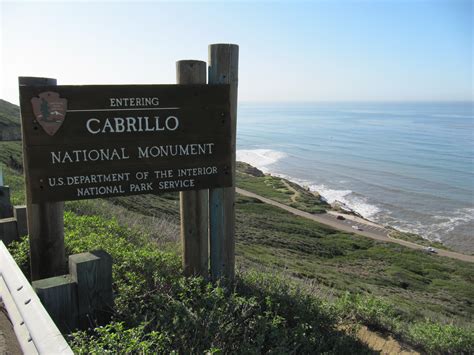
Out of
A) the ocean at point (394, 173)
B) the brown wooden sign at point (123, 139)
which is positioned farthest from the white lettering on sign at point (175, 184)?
the ocean at point (394, 173)

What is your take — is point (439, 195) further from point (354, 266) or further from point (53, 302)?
point (53, 302)

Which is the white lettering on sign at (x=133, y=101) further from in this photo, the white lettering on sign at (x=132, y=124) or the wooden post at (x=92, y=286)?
the wooden post at (x=92, y=286)

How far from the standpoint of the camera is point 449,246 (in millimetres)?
37500

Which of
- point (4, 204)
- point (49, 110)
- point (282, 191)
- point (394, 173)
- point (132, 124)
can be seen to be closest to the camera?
point (49, 110)

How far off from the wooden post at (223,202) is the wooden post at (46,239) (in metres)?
1.32

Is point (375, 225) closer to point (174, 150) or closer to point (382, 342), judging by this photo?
point (382, 342)

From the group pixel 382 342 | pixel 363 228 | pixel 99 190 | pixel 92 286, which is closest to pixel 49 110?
pixel 99 190

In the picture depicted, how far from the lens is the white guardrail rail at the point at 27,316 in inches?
68.8

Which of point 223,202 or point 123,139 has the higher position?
point 123,139

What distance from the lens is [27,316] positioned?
6.61 ft

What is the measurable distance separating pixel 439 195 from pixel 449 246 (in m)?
17.9

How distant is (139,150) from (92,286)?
1.14 m

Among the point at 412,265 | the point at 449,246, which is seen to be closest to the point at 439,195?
the point at 449,246

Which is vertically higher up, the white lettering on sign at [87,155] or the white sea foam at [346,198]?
the white lettering on sign at [87,155]
